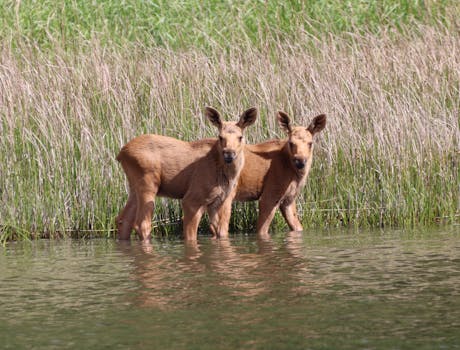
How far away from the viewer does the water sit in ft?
20.0

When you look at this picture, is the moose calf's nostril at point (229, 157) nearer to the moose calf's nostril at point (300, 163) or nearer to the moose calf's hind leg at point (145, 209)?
the moose calf's nostril at point (300, 163)

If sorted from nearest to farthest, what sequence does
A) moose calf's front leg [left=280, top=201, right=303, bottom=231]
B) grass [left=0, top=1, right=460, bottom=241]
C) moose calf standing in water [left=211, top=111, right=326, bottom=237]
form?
1. moose calf standing in water [left=211, top=111, right=326, bottom=237]
2. moose calf's front leg [left=280, top=201, right=303, bottom=231]
3. grass [left=0, top=1, right=460, bottom=241]

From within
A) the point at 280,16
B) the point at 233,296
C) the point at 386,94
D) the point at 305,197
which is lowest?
the point at 233,296

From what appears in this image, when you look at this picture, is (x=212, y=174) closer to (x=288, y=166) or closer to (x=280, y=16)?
(x=288, y=166)

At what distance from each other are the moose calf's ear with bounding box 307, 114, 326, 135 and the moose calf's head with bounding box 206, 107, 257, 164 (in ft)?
2.54

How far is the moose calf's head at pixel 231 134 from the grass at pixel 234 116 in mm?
1447

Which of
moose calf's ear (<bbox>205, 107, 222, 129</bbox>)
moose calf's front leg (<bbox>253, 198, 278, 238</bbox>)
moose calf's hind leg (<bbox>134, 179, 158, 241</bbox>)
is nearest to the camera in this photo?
moose calf's hind leg (<bbox>134, 179, 158, 241</bbox>)

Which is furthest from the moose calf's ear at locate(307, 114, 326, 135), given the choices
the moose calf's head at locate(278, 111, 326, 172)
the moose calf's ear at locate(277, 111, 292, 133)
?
the moose calf's ear at locate(277, 111, 292, 133)

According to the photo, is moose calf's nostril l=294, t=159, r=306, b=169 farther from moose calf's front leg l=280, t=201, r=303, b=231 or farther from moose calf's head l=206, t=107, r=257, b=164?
moose calf's front leg l=280, t=201, r=303, b=231

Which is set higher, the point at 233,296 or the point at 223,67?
the point at 223,67

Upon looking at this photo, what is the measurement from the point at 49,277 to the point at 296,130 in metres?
4.15

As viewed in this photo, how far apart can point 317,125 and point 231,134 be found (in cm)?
122

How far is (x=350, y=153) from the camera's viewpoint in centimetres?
1273

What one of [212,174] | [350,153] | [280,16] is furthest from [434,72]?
[280,16]
